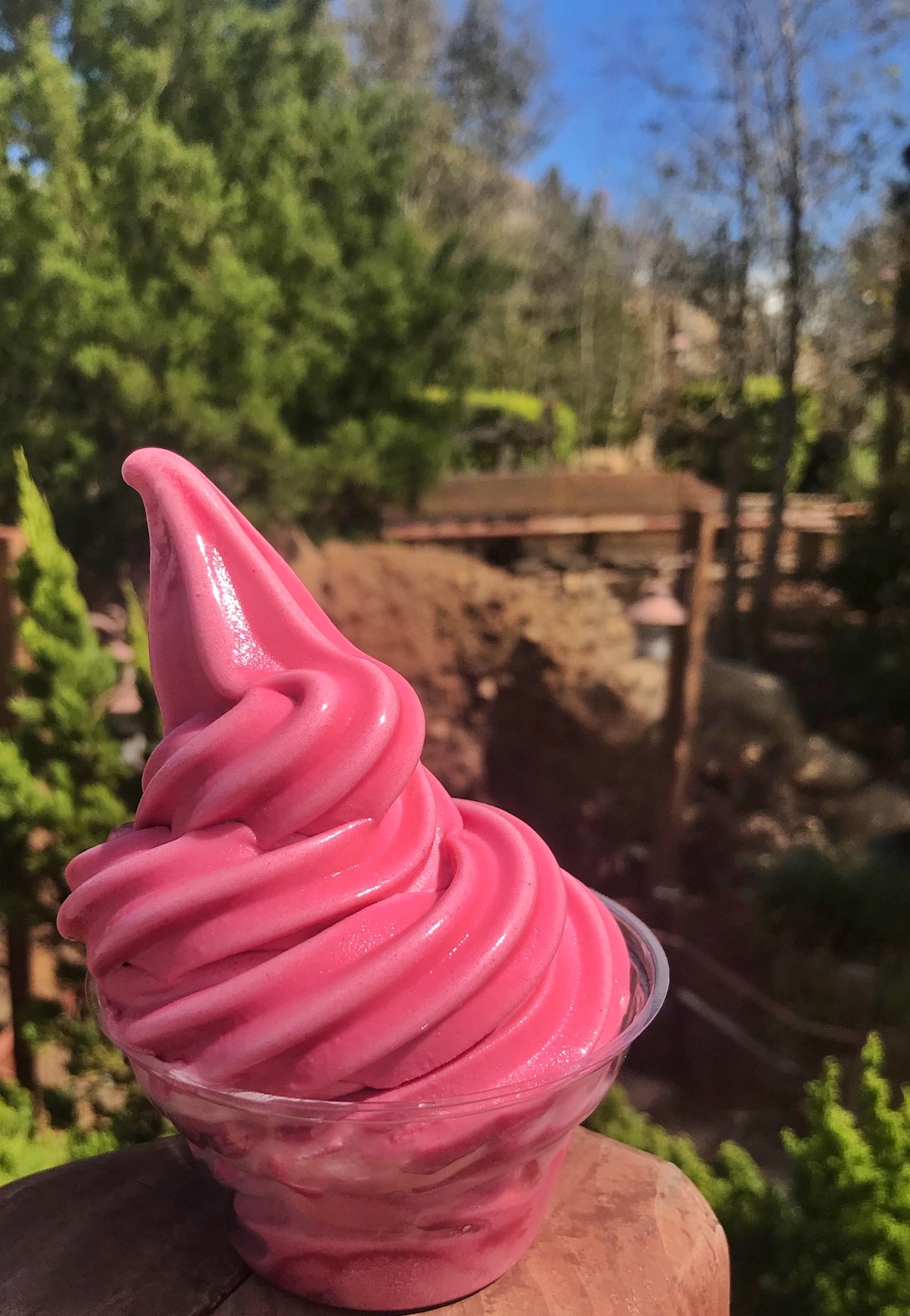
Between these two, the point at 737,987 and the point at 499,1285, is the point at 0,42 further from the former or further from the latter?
the point at 737,987

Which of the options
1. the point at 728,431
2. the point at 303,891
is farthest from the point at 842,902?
the point at 728,431

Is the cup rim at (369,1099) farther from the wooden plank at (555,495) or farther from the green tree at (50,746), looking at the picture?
the wooden plank at (555,495)

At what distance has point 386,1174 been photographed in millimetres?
732

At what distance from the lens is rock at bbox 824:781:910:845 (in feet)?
15.9

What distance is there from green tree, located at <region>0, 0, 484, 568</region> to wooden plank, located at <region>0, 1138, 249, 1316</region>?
317 cm

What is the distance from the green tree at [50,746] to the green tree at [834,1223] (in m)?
1.73

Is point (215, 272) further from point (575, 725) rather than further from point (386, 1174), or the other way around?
point (386, 1174)

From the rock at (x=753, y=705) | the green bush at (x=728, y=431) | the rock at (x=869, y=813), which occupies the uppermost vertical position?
the green bush at (x=728, y=431)

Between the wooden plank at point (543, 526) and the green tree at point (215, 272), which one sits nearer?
the green tree at point (215, 272)

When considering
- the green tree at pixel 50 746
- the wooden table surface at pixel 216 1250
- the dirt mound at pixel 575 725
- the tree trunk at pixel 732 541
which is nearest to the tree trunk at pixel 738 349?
the tree trunk at pixel 732 541

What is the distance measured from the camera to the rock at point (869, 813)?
15.9 feet

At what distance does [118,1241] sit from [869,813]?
4797mm

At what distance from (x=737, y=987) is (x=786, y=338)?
372cm

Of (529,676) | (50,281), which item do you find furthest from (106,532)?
(529,676)
